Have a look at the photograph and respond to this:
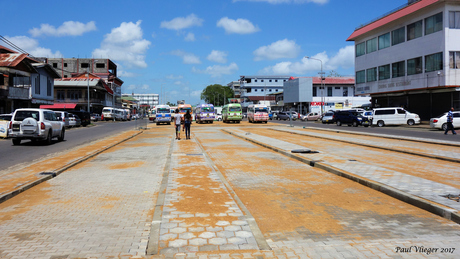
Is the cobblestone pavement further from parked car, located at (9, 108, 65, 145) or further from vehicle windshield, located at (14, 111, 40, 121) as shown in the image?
vehicle windshield, located at (14, 111, 40, 121)

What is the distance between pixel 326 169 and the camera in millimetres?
10320

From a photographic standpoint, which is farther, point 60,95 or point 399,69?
point 60,95

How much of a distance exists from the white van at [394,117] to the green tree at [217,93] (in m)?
128

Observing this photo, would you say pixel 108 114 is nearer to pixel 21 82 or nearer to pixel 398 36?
pixel 21 82

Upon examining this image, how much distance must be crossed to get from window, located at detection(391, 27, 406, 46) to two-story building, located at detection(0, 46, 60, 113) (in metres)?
45.9

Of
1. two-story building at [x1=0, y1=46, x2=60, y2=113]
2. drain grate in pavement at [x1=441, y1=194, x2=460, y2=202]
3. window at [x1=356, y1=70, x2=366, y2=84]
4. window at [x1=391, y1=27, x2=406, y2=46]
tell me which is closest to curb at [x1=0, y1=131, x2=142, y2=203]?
drain grate in pavement at [x1=441, y1=194, x2=460, y2=202]

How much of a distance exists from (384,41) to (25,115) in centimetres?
4487

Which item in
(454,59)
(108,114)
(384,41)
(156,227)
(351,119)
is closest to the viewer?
(156,227)

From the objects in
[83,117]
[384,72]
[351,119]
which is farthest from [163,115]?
[384,72]

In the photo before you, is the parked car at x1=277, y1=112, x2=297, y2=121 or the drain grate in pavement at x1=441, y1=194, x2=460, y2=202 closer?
the drain grate in pavement at x1=441, y1=194, x2=460, y2=202

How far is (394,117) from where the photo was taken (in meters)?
39.1

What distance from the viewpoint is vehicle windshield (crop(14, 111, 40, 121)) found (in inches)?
755

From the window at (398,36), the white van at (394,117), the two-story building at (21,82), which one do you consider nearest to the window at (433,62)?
the window at (398,36)

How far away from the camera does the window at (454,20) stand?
3747 cm
